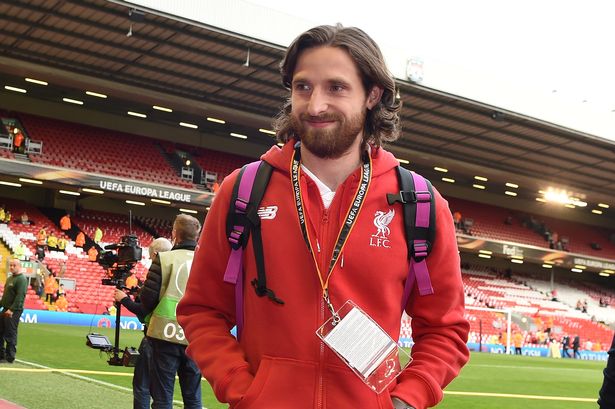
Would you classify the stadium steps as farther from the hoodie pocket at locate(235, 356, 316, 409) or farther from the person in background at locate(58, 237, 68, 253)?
the hoodie pocket at locate(235, 356, 316, 409)

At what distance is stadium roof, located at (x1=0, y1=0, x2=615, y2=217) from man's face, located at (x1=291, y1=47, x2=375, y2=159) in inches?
932

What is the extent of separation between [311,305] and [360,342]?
174mm

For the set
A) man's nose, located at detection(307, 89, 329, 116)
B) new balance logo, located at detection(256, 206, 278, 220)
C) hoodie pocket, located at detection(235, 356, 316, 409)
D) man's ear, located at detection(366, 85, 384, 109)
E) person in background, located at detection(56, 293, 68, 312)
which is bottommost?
hoodie pocket, located at detection(235, 356, 316, 409)

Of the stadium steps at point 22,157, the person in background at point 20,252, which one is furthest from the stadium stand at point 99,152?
the person in background at point 20,252

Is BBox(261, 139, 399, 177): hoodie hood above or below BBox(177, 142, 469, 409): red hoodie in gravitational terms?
above

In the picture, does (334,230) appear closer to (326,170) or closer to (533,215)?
(326,170)

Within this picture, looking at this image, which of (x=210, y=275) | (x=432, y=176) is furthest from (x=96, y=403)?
(x=432, y=176)

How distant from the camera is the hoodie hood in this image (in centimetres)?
266

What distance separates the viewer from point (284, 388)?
7.90 ft

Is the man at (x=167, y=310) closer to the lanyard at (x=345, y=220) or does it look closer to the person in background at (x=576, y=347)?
the lanyard at (x=345, y=220)

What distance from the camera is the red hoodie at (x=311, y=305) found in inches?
95.2

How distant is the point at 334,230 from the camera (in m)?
2.55

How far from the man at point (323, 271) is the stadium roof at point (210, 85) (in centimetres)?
2367

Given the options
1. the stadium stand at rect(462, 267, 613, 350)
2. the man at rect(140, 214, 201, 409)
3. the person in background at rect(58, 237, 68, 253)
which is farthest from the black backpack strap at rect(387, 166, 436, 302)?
the stadium stand at rect(462, 267, 613, 350)
